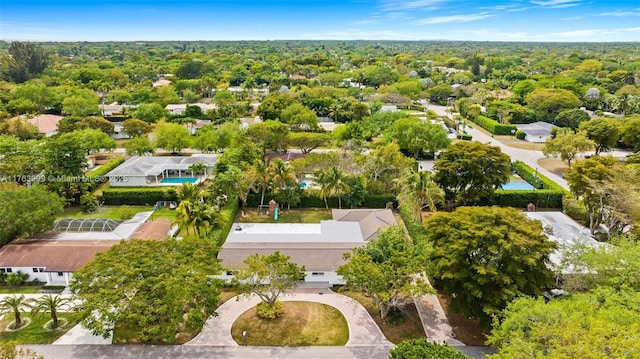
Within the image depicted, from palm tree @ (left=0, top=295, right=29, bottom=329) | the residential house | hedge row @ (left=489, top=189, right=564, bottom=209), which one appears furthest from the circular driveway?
the residential house

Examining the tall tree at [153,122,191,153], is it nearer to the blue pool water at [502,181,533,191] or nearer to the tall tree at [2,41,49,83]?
the blue pool water at [502,181,533,191]

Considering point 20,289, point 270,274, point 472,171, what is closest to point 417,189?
point 472,171

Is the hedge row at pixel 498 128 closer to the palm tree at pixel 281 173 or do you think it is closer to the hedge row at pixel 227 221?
the palm tree at pixel 281 173

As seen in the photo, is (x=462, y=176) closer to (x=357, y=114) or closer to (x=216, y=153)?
(x=216, y=153)

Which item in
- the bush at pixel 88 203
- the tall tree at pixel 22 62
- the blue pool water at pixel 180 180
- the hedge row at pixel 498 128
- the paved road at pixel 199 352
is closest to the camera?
the paved road at pixel 199 352

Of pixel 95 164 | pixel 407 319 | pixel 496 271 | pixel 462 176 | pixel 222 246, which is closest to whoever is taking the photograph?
pixel 496 271

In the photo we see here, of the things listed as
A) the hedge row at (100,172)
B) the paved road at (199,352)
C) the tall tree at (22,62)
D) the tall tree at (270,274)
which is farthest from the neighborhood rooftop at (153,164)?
the tall tree at (22,62)

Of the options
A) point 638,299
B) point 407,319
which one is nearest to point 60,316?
point 407,319
